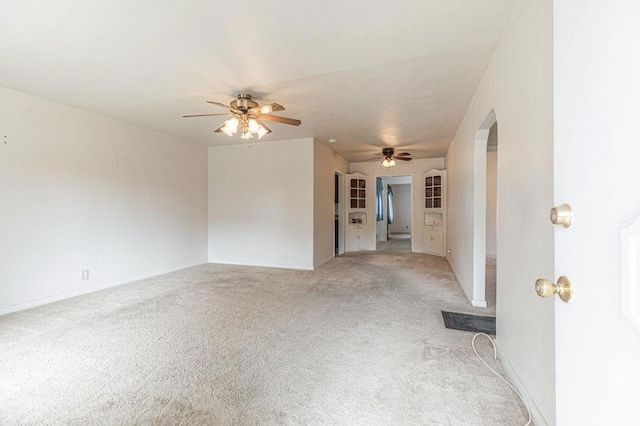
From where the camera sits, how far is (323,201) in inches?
219

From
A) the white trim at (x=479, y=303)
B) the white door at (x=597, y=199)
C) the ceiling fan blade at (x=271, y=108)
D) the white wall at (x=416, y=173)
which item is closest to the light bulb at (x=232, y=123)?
the ceiling fan blade at (x=271, y=108)

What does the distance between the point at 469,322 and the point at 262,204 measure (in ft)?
13.1

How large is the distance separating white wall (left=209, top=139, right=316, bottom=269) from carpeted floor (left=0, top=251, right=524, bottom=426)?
173 cm

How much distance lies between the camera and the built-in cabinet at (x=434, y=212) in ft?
21.5

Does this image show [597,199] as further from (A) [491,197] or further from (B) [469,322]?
(A) [491,197]

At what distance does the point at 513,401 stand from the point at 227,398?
1.66 metres

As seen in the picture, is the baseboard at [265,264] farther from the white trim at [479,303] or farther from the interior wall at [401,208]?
the interior wall at [401,208]

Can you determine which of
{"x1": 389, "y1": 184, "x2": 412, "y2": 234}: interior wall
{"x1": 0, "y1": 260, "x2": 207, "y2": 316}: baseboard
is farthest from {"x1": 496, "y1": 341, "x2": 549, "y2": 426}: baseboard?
{"x1": 389, "y1": 184, "x2": 412, "y2": 234}: interior wall

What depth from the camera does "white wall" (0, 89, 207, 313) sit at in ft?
9.98

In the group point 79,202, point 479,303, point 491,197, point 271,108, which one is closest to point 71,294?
point 79,202

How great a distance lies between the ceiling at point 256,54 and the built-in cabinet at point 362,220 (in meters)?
3.65

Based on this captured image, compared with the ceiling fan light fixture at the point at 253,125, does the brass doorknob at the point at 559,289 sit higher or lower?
lower

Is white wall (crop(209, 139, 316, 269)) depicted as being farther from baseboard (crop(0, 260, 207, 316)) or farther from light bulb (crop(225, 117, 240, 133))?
light bulb (crop(225, 117, 240, 133))

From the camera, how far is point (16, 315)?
2893mm
